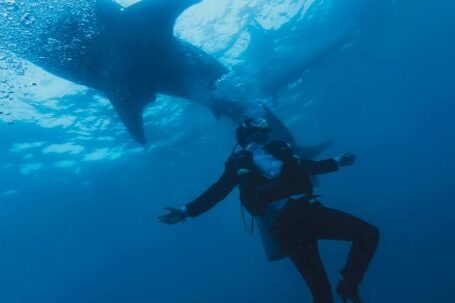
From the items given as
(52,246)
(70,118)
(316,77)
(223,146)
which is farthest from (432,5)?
(52,246)

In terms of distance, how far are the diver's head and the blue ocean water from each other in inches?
216

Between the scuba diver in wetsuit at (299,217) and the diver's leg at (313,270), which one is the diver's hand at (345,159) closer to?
the scuba diver in wetsuit at (299,217)

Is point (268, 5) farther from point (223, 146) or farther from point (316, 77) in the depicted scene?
point (223, 146)

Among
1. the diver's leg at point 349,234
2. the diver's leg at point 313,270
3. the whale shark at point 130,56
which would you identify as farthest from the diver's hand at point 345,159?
the whale shark at point 130,56

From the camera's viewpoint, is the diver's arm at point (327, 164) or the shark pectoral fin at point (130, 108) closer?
the diver's arm at point (327, 164)

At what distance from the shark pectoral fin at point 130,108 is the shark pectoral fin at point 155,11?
233cm

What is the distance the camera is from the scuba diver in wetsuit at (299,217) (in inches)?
175

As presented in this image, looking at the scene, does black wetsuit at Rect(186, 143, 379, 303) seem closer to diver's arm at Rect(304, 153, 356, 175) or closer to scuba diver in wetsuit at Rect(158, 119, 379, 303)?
scuba diver in wetsuit at Rect(158, 119, 379, 303)

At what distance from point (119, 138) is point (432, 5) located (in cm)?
2264

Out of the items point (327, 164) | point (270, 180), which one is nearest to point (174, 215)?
point (270, 180)

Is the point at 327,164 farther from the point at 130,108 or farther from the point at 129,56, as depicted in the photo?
the point at 130,108

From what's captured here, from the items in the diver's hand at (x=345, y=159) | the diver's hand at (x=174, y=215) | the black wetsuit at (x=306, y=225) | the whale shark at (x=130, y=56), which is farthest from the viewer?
the whale shark at (x=130, y=56)

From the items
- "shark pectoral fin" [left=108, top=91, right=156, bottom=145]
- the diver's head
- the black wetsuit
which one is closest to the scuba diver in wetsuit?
the black wetsuit

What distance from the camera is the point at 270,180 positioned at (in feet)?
15.2
